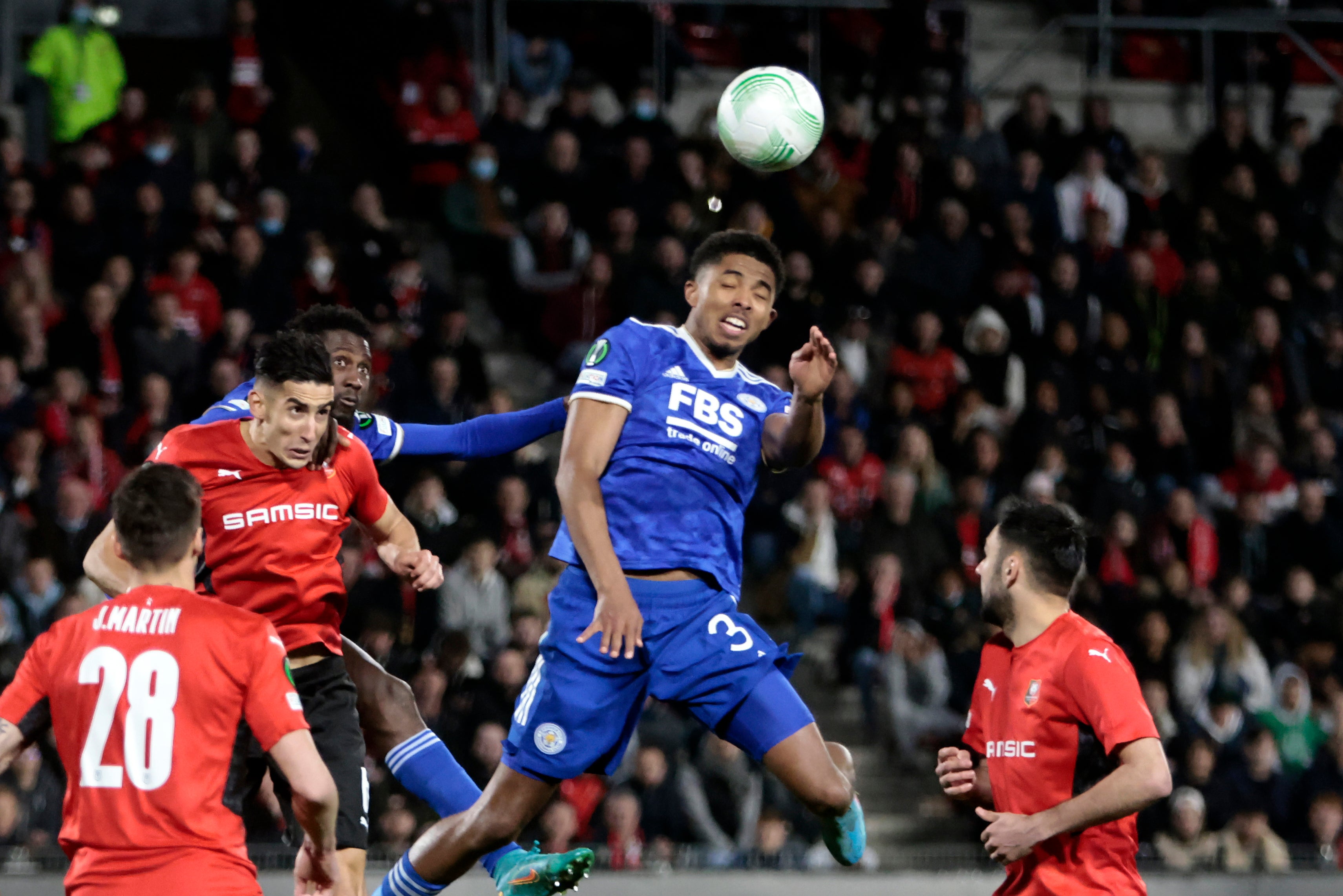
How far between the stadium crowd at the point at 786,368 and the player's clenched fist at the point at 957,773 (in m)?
3.76

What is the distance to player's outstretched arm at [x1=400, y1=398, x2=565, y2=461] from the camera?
630cm

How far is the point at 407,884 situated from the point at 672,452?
5.73 feet

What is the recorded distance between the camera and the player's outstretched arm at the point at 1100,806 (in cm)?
445

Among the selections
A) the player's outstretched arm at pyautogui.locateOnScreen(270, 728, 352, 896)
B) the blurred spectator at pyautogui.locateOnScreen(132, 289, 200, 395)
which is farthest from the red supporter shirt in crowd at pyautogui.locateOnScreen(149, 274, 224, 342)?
the player's outstretched arm at pyautogui.locateOnScreen(270, 728, 352, 896)

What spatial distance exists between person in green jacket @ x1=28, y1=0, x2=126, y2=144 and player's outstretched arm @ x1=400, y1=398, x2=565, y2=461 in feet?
23.6

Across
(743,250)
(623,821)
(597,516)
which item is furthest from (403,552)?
(623,821)

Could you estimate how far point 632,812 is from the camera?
9.34m

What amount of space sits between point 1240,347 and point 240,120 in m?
7.83

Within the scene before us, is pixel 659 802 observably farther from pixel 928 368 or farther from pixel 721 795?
Result: pixel 928 368

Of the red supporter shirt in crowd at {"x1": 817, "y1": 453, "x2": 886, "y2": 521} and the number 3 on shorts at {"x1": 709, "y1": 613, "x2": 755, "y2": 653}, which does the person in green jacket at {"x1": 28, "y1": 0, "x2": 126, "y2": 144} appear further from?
the number 3 on shorts at {"x1": 709, "y1": 613, "x2": 755, "y2": 653}

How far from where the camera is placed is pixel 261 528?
5473 millimetres

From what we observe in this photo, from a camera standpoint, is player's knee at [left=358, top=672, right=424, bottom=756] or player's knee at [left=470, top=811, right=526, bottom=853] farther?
player's knee at [left=358, top=672, right=424, bottom=756]

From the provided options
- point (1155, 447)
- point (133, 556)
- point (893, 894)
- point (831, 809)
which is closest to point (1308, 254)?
point (1155, 447)

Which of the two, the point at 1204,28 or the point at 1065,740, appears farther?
the point at 1204,28
